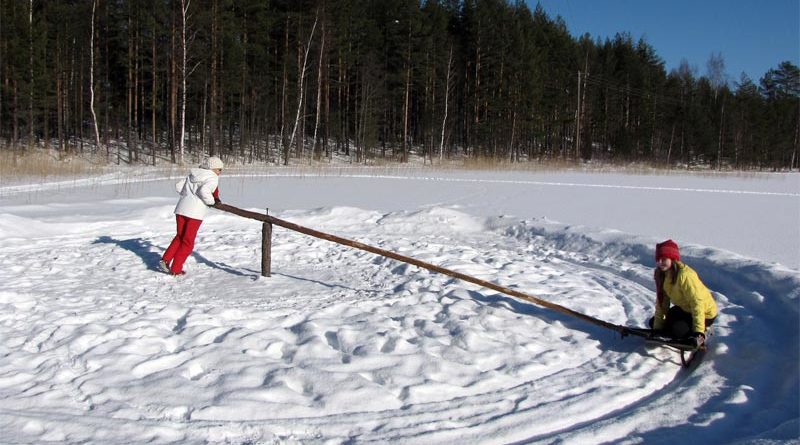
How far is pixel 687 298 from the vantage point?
4691 millimetres

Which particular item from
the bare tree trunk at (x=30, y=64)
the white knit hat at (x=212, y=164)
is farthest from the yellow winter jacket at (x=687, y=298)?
the bare tree trunk at (x=30, y=64)

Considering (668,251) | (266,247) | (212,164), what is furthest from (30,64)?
(668,251)

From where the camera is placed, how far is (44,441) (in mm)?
3242

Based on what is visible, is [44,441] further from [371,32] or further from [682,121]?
[682,121]

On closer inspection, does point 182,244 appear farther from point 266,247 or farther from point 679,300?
point 679,300

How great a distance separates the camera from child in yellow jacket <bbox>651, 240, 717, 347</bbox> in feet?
15.2

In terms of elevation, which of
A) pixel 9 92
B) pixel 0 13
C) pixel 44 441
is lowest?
pixel 44 441

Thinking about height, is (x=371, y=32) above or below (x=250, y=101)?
above

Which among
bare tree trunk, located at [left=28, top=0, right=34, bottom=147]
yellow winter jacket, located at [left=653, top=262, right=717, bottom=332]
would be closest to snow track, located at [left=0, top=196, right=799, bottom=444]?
yellow winter jacket, located at [left=653, top=262, right=717, bottom=332]

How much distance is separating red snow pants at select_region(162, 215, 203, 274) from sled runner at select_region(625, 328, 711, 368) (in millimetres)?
4751

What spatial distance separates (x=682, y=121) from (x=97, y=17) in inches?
1984

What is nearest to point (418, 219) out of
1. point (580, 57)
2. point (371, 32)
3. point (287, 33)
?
point (287, 33)

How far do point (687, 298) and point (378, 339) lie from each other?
93.9 inches

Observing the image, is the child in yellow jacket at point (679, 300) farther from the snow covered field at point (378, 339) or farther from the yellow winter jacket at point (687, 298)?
the snow covered field at point (378, 339)
